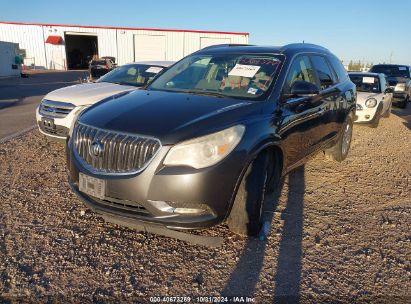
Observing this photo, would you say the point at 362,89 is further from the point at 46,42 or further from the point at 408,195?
the point at 46,42

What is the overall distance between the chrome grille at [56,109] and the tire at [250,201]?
12.5 feet

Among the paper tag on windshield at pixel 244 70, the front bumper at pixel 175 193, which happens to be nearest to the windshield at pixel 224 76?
the paper tag on windshield at pixel 244 70

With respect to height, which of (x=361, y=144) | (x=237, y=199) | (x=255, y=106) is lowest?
(x=361, y=144)

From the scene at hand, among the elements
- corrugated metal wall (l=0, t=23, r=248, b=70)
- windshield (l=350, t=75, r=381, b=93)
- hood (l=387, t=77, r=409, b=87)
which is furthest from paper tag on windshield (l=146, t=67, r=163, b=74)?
corrugated metal wall (l=0, t=23, r=248, b=70)

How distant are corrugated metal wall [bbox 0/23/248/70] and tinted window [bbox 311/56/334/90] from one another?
118ft

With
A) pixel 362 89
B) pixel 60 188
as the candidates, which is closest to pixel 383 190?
pixel 60 188

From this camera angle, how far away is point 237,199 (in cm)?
304

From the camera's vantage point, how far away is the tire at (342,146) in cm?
575

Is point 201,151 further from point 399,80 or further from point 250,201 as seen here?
point 399,80

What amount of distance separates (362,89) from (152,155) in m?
9.27

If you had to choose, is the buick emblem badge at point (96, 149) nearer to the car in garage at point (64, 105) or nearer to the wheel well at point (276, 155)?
the wheel well at point (276, 155)

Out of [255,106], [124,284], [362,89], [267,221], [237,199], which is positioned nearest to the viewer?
[124,284]

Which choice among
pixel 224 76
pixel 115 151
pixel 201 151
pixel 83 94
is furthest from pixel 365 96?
pixel 115 151

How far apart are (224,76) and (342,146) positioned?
2.88m
